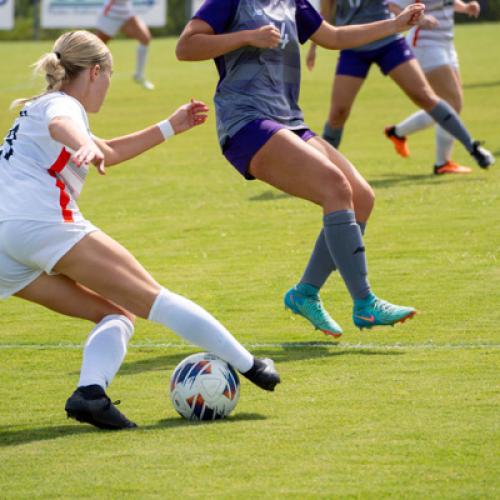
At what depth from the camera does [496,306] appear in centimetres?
780

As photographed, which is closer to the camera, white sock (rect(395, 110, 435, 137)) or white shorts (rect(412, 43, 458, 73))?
white shorts (rect(412, 43, 458, 73))

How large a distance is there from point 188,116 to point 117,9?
15.3 meters

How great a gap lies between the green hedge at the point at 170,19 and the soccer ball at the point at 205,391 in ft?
115

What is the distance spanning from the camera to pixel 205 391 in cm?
559

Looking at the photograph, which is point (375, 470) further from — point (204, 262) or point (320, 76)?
point (320, 76)

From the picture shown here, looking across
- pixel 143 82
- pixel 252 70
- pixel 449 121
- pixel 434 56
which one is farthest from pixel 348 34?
pixel 143 82

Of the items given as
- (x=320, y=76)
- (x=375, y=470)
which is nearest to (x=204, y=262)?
(x=375, y=470)

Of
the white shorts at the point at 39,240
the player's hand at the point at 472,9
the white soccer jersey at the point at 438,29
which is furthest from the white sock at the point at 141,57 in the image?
the white shorts at the point at 39,240

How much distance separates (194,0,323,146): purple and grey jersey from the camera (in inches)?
275

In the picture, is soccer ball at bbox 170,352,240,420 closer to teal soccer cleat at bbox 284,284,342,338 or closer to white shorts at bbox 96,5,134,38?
teal soccer cleat at bbox 284,284,342,338

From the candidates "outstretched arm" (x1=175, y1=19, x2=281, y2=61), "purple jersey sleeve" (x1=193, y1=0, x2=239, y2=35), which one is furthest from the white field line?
"purple jersey sleeve" (x1=193, y1=0, x2=239, y2=35)

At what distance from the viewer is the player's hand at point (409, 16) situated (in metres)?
7.29

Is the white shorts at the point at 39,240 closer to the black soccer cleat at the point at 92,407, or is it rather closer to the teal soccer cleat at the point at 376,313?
the black soccer cleat at the point at 92,407

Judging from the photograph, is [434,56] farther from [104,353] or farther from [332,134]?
[104,353]
